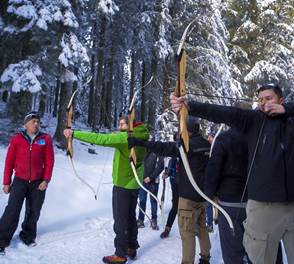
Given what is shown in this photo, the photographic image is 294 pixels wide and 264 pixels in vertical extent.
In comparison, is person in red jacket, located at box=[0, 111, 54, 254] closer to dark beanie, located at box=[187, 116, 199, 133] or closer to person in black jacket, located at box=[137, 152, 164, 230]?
person in black jacket, located at box=[137, 152, 164, 230]

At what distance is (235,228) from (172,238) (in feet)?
9.35

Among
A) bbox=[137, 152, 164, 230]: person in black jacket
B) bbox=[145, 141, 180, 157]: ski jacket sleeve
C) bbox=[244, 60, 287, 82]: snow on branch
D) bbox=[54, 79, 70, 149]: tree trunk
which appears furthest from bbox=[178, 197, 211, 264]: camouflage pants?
→ bbox=[244, 60, 287, 82]: snow on branch

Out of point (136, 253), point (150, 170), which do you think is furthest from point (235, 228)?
point (150, 170)

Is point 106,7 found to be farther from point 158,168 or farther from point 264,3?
point 158,168

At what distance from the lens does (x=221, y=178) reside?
12.0 ft

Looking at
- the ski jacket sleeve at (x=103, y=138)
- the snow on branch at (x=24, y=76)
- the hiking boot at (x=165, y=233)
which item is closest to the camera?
the ski jacket sleeve at (x=103, y=138)

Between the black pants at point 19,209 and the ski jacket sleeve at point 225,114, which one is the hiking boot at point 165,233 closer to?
the black pants at point 19,209

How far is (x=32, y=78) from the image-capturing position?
1132 cm

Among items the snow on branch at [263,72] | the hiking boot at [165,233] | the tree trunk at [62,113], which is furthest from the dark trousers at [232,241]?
the snow on branch at [263,72]

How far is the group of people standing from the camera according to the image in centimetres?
280

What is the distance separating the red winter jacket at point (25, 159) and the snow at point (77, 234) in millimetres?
901

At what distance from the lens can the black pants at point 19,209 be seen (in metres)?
5.08

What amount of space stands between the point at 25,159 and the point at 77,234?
1595 mm

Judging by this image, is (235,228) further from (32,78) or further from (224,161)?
(32,78)
